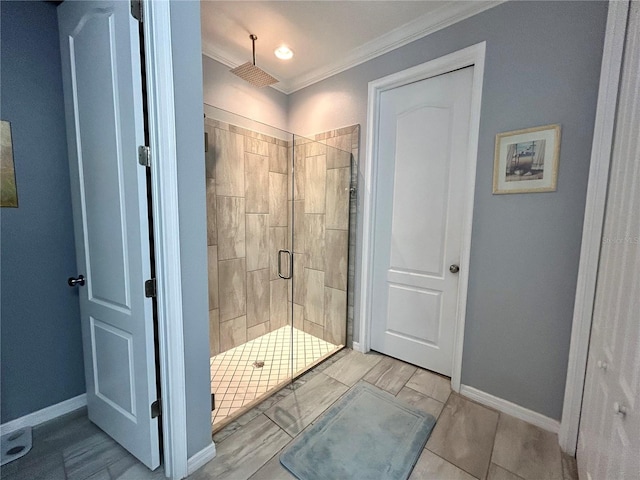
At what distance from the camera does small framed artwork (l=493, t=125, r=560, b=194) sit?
1.46 m

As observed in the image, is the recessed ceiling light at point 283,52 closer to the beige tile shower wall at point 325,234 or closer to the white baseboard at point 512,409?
the beige tile shower wall at point 325,234

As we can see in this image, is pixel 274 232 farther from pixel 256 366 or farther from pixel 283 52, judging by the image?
pixel 283 52

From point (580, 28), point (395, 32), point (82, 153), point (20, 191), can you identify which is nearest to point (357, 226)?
point (395, 32)

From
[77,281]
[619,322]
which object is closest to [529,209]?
[619,322]

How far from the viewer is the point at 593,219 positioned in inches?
50.9

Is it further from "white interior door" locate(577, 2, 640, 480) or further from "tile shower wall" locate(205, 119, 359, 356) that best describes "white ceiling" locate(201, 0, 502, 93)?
"white interior door" locate(577, 2, 640, 480)

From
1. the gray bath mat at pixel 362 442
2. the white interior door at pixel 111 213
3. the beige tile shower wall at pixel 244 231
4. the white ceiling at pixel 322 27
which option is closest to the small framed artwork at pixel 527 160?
the white ceiling at pixel 322 27

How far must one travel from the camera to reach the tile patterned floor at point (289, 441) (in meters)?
1.25

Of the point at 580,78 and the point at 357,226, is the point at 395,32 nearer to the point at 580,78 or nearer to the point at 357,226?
the point at 580,78

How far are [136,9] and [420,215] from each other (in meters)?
2.01

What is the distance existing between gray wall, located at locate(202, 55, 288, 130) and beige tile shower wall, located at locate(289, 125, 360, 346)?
0.52 metres

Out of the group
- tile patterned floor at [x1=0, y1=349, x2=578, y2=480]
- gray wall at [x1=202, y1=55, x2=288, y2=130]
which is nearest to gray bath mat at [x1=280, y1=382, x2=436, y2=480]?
tile patterned floor at [x1=0, y1=349, x2=578, y2=480]

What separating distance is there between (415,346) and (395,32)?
8.35 feet

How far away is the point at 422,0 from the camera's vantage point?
1.67 m
